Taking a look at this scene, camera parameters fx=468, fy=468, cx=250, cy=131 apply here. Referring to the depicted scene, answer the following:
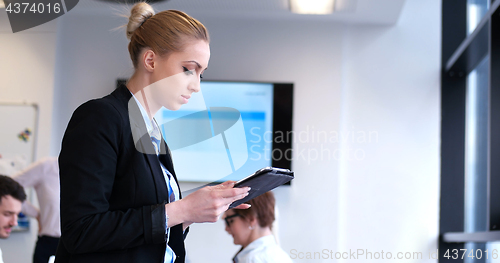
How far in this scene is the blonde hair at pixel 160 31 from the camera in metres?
1.04

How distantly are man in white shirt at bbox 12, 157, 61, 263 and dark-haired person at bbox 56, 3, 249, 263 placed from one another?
2292 mm

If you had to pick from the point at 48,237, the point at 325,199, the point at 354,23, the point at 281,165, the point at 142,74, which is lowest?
the point at 48,237

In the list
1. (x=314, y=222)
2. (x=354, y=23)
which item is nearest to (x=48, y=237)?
(x=314, y=222)

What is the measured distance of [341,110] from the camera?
352 cm

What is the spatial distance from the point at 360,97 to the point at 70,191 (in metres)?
2.95

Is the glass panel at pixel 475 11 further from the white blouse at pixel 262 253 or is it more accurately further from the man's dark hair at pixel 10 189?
the man's dark hair at pixel 10 189

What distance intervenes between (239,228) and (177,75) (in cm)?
136

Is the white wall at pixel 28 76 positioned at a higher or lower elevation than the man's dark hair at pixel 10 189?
higher

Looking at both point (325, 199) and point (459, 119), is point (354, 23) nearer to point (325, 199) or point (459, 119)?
point (459, 119)

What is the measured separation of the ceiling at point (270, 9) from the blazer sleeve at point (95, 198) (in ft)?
7.94

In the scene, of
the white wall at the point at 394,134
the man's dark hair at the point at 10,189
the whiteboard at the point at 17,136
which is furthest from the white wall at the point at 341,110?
the man's dark hair at the point at 10,189

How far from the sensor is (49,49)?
358cm

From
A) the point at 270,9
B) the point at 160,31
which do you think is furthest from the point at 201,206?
the point at 270,9

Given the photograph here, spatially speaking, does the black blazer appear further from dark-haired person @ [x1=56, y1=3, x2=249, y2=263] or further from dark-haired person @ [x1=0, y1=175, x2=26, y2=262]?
dark-haired person @ [x1=0, y1=175, x2=26, y2=262]
